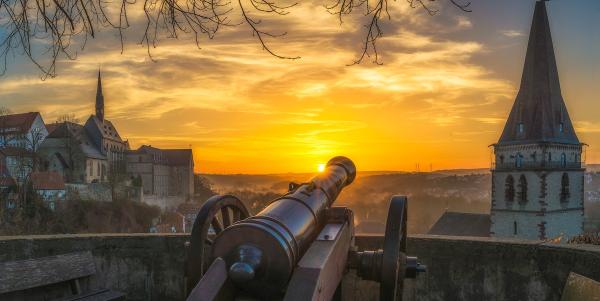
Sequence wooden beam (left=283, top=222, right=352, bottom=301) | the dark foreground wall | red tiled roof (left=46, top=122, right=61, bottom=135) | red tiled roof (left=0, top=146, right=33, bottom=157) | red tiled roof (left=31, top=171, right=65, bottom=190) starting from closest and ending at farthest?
wooden beam (left=283, top=222, right=352, bottom=301), the dark foreground wall, red tiled roof (left=0, top=146, right=33, bottom=157), red tiled roof (left=31, top=171, right=65, bottom=190), red tiled roof (left=46, top=122, right=61, bottom=135)

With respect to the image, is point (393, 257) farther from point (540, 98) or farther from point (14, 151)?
point (14, 151)

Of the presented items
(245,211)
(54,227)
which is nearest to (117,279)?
(245,211)

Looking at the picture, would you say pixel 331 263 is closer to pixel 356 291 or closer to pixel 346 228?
pixel 346 228

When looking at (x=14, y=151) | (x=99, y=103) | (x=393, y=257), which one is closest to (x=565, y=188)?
(x=14, y=151)

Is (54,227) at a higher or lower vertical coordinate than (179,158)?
lower

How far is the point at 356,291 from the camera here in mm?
4723

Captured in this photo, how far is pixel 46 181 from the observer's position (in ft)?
146

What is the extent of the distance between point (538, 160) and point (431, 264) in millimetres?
39446

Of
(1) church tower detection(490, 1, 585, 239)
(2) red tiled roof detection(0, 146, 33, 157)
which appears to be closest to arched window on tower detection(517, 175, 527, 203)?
(1) church tower detection(490, 1, 585, 239)

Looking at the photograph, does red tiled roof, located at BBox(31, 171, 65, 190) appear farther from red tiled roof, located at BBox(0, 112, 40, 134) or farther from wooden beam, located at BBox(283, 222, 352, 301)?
wooden beam, located at BBox(283, 222, 352, 301)

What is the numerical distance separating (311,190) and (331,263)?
717mm

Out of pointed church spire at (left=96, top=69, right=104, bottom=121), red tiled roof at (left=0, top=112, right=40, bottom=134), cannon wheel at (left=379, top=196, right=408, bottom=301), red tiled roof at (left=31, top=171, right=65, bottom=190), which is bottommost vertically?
red tiled roof at (left=31, top=171, right=65, bottom=190)

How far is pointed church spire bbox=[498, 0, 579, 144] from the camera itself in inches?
1533

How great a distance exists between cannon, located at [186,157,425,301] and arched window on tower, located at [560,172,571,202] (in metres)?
43.4
